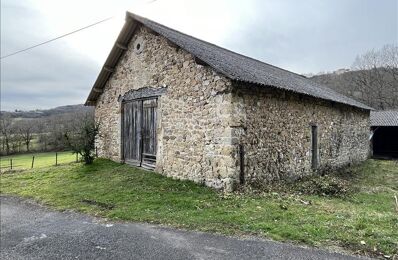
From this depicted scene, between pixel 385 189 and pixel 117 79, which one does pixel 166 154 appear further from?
pixel 385 189

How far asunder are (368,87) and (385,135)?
19727 mm

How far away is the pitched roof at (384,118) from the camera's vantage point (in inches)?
958

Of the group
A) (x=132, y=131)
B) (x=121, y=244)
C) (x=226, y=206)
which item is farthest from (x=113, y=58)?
(x=121, y=244)

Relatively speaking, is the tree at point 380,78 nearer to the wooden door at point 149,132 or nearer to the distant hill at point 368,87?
the distant hill at point 368,87

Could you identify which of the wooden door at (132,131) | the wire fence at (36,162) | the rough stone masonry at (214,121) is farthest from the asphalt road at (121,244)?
the wire fence at (36,162)

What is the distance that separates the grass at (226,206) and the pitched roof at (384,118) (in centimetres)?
1313

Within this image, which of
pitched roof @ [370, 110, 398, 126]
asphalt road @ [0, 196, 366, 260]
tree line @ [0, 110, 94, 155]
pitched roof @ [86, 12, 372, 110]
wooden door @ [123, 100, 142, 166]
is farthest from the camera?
tree line @ [0, 110, 94, 155]

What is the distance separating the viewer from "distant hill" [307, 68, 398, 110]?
41.8m

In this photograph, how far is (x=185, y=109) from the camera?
10.3 metres

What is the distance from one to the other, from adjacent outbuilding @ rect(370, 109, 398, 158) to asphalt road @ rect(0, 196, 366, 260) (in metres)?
23.0

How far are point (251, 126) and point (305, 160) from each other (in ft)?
13.2

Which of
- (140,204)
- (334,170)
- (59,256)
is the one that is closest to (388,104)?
(334,170)

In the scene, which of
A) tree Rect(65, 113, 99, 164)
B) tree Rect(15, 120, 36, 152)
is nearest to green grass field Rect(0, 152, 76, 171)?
tree Rect(15, 120, 36, 152)

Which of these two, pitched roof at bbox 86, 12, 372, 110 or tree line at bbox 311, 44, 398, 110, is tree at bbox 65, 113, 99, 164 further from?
tree line at bbox 311, 44, 398, 110
